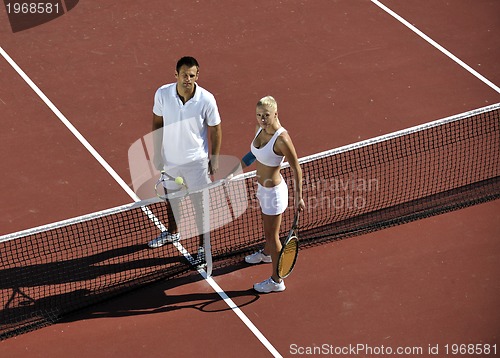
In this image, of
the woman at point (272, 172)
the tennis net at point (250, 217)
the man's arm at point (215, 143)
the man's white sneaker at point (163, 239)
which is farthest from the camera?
the man's white sneaker at point (163, 239)

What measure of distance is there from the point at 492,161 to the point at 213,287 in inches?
164

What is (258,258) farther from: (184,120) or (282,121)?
(282,121)

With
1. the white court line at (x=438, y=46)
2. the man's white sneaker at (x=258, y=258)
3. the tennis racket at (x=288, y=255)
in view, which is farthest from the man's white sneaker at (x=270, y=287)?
the white court line at (x=438, y=46)

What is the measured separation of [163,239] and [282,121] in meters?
2.99

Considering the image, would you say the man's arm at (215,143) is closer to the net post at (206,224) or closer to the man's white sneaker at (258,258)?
the net post at (206,224)

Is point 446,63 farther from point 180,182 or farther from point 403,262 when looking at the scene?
point 180,182

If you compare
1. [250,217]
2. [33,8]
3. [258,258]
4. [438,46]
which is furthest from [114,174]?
[438,46]

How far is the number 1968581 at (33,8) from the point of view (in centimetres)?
1565

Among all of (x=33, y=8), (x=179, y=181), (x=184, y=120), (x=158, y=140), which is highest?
(x=184, y=120)

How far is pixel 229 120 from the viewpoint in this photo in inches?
521

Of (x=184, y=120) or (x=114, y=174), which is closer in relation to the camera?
(x=184, y=120)

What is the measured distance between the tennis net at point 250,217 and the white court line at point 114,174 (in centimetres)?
36

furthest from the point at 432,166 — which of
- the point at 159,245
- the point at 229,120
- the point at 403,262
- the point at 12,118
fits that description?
the point at 12,118

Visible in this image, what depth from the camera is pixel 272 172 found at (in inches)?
390
